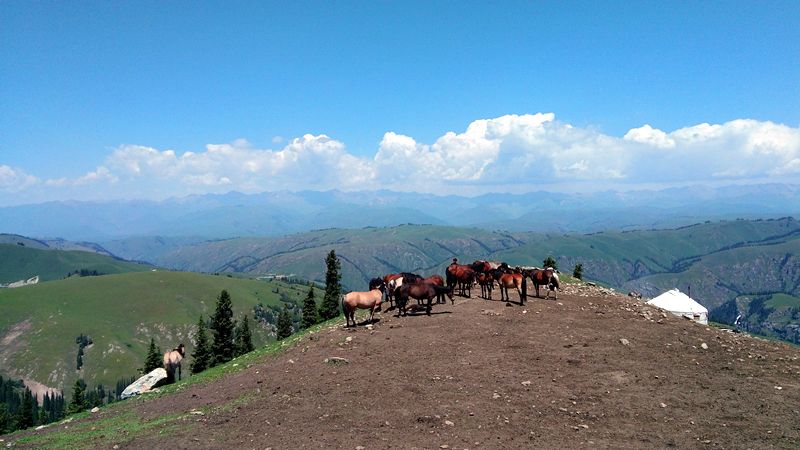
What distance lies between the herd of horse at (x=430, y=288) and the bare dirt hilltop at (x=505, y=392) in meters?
1.99

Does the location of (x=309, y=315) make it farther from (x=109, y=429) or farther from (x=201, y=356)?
A: (x=109, y=429)

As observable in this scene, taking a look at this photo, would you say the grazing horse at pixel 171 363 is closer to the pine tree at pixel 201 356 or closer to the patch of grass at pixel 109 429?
the patch of grass at pixel 109 429

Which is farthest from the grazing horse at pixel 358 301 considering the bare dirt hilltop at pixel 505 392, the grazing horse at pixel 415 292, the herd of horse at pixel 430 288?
the bare dirt hilltop at pixel 505 392

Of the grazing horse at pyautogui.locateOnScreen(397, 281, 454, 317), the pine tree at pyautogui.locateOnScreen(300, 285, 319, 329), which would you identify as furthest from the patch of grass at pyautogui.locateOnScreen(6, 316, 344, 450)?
the pine tree at pyautogui.locateOnScreen(300, 285, 319, 329)

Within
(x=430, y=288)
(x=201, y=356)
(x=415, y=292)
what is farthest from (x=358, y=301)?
(x=201, y=356)

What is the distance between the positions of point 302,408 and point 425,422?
13.0 ft

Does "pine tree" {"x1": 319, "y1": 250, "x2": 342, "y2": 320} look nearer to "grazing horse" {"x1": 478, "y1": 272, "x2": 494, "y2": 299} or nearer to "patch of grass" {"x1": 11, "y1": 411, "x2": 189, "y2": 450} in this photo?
"grazing horse" {"x1": 478, "y1": 272, "x2": 494, "y2": 299}

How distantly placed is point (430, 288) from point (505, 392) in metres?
9.74

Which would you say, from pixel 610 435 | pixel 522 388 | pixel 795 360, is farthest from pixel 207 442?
pixel 795 360

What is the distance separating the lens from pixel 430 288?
74.1 ft

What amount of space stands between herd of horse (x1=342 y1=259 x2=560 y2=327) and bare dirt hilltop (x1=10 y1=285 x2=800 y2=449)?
6.53 ft

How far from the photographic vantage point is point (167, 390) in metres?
20.0

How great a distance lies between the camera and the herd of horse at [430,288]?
22.3 m

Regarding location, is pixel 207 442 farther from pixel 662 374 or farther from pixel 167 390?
pixel 662 374
